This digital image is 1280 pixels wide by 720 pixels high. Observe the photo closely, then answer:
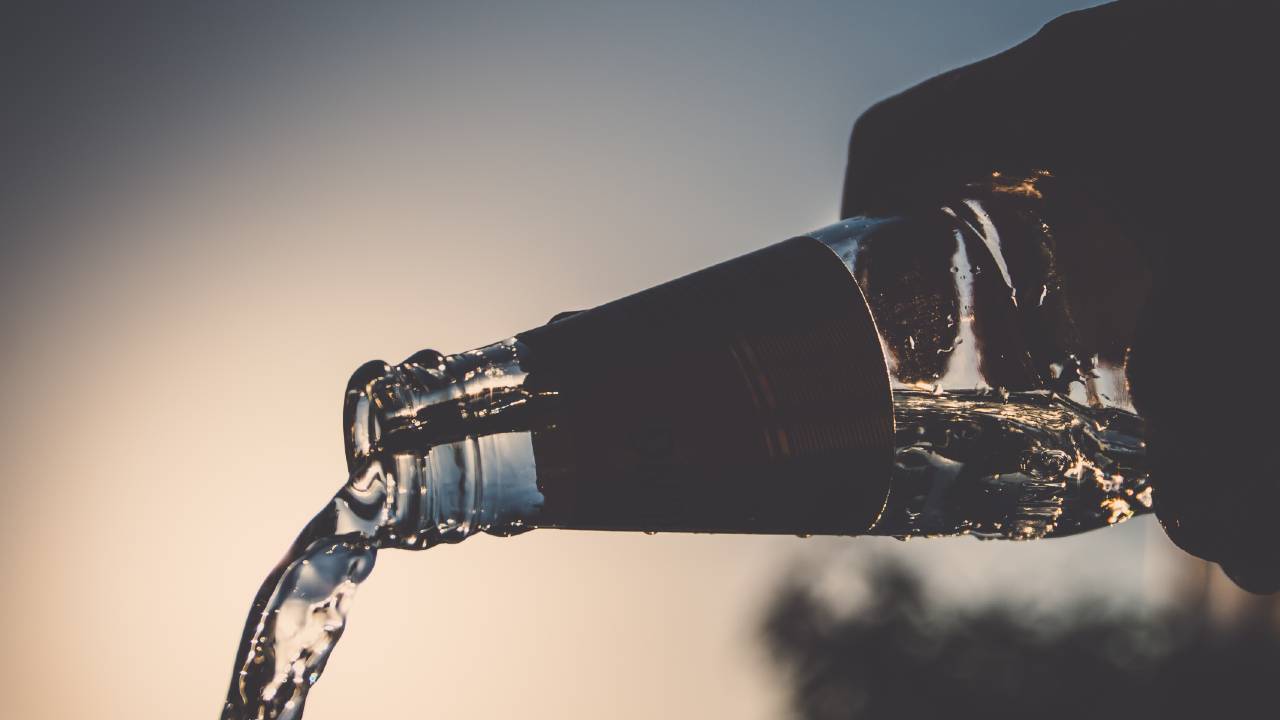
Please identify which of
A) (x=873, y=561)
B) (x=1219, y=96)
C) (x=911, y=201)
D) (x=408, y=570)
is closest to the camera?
(x=1219, y=96)

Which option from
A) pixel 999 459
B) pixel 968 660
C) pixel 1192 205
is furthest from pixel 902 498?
pixel 968 660

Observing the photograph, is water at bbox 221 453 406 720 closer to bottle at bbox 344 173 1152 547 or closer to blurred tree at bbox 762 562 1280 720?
bottle at bbox 344 173 1152 547

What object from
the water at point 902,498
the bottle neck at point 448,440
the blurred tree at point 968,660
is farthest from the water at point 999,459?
the blurred tree at point 968,660

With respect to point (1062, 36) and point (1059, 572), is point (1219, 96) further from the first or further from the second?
point (1059, 572)

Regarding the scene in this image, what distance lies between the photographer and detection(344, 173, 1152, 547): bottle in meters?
0.32

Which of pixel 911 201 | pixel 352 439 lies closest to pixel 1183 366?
pixel 911 201

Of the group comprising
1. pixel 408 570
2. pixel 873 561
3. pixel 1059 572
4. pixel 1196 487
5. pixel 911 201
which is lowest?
pixel 1059 572

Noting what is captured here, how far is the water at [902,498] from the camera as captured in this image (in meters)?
0.31

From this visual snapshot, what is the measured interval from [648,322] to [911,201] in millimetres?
152

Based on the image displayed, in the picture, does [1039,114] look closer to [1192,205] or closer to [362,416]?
[1192,205]

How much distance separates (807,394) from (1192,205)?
5.2 inches

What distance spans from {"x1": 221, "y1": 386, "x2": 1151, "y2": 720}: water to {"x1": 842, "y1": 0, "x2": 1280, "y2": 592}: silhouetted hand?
65 mm

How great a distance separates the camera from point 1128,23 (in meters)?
0.30

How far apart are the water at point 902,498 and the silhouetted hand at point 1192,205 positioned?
2.6 inches
